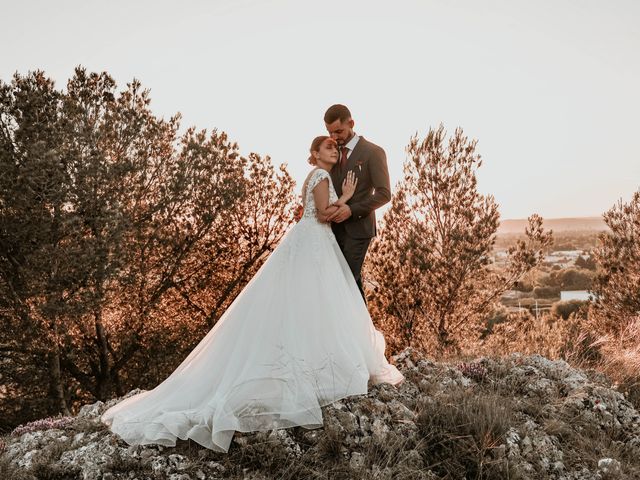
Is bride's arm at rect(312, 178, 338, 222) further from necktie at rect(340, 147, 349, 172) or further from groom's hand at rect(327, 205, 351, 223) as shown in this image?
necktie at rect(340, 147, 349, 172)

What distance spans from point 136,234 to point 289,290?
10.2m

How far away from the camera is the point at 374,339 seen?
5.40m

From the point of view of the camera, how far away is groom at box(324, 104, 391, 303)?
18.7ft

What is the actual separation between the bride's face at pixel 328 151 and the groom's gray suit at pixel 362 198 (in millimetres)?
316

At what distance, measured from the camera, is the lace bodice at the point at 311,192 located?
550cm

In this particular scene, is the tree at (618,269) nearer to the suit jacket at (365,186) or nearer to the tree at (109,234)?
the tree at (109,234)

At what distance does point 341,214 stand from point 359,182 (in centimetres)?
56

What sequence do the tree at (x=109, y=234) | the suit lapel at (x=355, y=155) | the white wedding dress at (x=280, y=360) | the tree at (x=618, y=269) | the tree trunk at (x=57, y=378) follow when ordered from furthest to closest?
the tree at (x=618, y=269), the tree trunk at (x=57, y=378), the tree at (x=109, y=234), the suit lapel at (x=355, y=155), the white wedding dress at (x=280, y=360)

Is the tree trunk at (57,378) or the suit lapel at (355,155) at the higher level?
the suit lapel at (355,155)

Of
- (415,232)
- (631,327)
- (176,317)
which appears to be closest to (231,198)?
(176,317)

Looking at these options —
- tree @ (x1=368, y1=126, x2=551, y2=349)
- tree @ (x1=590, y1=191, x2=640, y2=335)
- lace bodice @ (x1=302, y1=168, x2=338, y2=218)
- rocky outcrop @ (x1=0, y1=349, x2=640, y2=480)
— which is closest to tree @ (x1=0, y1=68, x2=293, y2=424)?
tree @ (x1=368, y1=126, x2=551, y2=349)

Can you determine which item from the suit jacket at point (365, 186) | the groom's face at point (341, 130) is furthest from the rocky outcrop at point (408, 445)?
the groom's face at point (341, 130)

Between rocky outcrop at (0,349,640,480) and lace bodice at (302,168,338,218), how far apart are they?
6.31 feet

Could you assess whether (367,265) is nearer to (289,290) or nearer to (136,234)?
(136,234)
